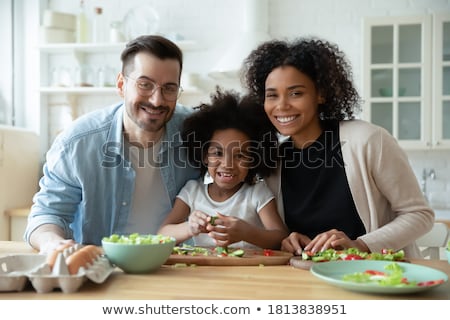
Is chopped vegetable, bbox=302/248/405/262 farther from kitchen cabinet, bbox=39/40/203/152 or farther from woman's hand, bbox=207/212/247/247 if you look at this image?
kitchen cabinet, bbox=39/40/203/152

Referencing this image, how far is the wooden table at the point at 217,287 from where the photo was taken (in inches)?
40.0

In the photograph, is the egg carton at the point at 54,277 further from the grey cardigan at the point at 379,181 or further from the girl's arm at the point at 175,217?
the grey cardigan at the point at 379,181

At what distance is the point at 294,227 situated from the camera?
1814mm

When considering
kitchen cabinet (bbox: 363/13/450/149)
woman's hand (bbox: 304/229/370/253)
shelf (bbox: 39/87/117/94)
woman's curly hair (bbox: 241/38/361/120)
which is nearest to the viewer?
woman's hand (bbox: 304/229/370/253)

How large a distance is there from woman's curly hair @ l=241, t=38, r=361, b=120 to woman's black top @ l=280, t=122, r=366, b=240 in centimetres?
9

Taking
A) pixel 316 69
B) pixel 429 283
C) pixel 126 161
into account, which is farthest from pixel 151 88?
pixel 429 283

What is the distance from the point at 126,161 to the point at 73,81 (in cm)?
249

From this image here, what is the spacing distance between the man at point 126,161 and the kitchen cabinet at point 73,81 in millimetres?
2071

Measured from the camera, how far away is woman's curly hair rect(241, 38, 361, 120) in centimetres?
180

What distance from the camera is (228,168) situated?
1.80 metres

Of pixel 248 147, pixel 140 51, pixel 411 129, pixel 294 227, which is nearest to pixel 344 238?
pixel 294 227

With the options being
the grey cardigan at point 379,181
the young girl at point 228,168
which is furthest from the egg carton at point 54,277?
the grey cardigan at point 379,181

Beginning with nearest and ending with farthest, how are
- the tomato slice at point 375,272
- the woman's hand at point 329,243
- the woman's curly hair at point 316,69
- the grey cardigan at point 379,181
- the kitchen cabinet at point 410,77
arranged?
the tomato slice at point 375,272 → the woman's hand at point 329,243 → the grey cardigan at point 379,181 → the woman's curly hair at point 316,69 → the kitchen cabinet at point 410,77

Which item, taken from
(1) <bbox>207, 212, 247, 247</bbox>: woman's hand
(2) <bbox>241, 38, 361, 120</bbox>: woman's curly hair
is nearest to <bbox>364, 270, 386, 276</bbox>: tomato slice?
(1) <bbox>207, 212, 247, 247</bbox>: woman's hand
